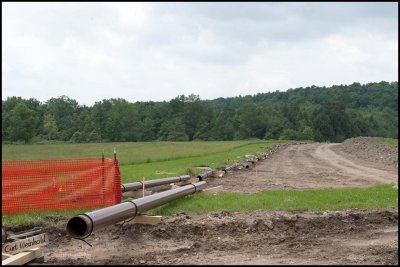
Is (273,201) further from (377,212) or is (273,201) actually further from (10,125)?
(10,125)

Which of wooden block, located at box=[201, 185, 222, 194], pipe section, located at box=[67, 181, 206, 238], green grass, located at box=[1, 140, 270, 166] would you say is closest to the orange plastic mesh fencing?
pipe section, located at box=[67, 181, 206, 238]

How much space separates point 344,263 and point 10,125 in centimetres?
5257

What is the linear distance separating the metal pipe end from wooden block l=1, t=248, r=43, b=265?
2.01 feet

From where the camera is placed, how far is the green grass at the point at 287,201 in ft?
37.9

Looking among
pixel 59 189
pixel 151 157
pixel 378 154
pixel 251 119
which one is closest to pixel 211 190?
pixel 59 189

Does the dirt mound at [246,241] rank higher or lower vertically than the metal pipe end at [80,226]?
lower

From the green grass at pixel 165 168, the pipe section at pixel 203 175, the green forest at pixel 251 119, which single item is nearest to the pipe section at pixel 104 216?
the pipe section at pixel 203 175

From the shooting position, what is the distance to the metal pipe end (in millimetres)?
7477

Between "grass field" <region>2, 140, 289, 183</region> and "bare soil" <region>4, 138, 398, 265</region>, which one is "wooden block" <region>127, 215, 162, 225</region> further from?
"grass field" <region>2, 140, 289, 183</region>

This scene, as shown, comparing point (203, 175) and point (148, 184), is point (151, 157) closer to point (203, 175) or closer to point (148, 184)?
point (203, 175)

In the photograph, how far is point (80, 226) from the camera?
7.67 meters

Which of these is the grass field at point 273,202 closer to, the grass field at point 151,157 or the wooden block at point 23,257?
the wooden block at point 23,257

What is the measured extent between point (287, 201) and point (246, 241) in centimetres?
404

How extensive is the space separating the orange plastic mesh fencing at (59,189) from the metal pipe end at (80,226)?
392 centimetres
